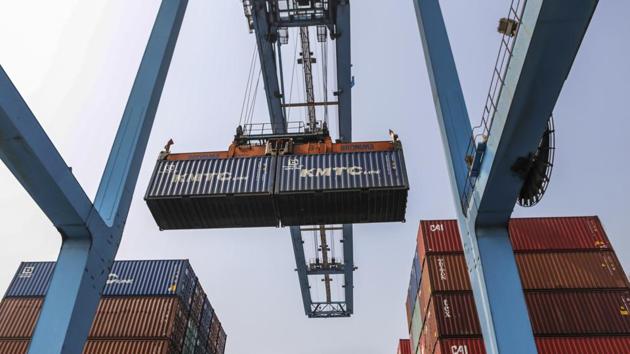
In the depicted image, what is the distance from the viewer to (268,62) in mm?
17328

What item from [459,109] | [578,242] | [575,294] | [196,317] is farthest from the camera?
[196,317]

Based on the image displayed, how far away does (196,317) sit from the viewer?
68.9 ft

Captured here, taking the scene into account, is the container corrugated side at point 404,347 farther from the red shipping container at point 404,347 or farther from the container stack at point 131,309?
the container stack at point 131,309

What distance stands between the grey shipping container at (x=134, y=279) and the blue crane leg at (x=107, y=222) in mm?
9315

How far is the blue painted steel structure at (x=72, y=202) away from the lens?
7441 mm

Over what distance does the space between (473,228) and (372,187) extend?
9.22 feet

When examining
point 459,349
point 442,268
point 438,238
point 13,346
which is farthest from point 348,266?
point 13,346

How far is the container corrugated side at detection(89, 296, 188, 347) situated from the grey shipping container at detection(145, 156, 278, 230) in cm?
638

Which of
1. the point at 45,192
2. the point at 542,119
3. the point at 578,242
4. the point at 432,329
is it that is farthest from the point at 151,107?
the point at 578,242

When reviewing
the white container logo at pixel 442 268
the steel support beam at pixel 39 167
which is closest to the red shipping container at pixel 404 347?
the white container logo at pixel 442 268

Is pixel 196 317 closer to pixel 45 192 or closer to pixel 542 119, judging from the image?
pixel 45 192

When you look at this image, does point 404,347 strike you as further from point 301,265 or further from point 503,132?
point 503,132

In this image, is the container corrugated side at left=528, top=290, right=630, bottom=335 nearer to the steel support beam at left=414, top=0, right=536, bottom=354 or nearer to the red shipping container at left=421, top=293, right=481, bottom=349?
the red shipping container at left=421, top=293, right=481, bottom=349

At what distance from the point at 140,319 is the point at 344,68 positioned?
13.0 meters
